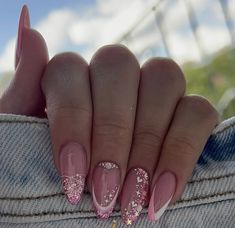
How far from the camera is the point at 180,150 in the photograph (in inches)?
11.5

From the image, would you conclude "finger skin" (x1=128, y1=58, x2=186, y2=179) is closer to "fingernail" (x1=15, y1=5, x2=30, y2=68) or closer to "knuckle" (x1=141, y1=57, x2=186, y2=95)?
"knuckle" (x1=141, y1=57, x2=186, y2=95)

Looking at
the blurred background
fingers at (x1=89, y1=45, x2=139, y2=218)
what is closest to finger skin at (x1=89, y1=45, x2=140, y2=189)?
fingers at (x1=89, y1=45, x2=139, y2=218)

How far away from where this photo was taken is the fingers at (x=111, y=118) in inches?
11.1

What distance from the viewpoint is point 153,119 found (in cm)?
31

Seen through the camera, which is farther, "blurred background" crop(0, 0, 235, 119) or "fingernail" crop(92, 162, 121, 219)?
"blurred background" crop(0, 0, 235, 119)

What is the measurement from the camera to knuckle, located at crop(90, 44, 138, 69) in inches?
12.7

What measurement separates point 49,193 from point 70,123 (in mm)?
48

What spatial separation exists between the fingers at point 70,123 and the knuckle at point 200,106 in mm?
73

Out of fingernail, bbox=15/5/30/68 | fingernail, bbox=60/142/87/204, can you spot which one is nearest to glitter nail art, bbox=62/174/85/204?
fingernail, bbox=60/142/87/204

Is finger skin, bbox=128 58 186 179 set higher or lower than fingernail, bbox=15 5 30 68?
lower

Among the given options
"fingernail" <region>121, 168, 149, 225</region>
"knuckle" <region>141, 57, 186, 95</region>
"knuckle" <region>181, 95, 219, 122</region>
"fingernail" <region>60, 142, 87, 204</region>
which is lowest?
"fingernail" <region>121, 168, 149, 225</region>

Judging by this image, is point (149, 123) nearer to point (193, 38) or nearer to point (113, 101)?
point (113, 101)

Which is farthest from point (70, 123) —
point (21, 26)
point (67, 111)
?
point (21, 26)

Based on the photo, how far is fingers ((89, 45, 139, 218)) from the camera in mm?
282
